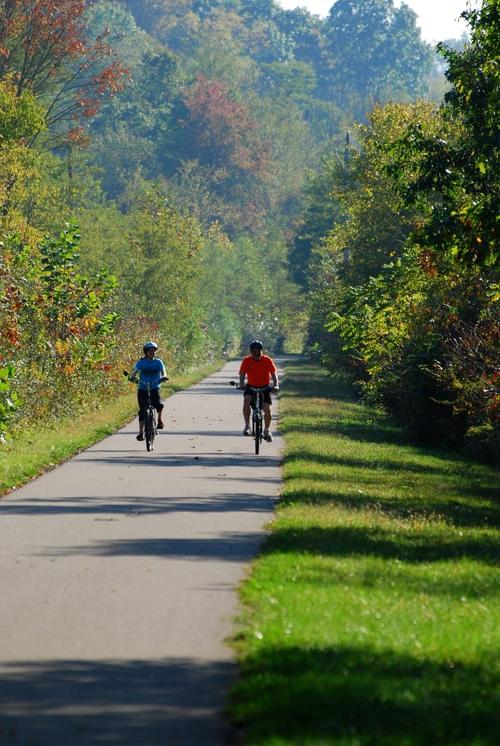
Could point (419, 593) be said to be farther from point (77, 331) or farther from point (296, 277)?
point (296, 277)

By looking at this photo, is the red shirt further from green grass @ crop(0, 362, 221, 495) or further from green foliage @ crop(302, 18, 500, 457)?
green grass @ crop(0, 362, 221, 495)

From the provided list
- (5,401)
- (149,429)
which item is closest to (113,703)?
(5,401)

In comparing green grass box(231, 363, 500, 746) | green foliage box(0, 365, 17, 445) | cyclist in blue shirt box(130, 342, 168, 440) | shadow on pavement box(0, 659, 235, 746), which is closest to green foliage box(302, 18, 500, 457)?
green grass box(231, 363, 500, 746)

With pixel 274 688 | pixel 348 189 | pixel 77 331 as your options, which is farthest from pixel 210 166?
pixel 274 688

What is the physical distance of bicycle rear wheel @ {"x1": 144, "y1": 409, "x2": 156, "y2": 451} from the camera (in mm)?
27016

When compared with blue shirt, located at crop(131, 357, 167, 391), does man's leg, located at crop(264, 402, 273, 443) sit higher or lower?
lower

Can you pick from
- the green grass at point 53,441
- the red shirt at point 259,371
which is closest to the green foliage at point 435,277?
the red shirt at point 259,371

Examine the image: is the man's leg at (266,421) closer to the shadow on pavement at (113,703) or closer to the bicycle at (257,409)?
the bicycle at (257,409)

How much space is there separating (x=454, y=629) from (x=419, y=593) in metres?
1.55

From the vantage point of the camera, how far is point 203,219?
136750 mm

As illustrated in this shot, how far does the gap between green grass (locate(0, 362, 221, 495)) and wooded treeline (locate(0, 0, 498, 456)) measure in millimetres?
626

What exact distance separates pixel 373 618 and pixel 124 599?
1.94 meters

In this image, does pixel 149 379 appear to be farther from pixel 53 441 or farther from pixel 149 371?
pixel 53 441

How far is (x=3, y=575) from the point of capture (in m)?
12.8
